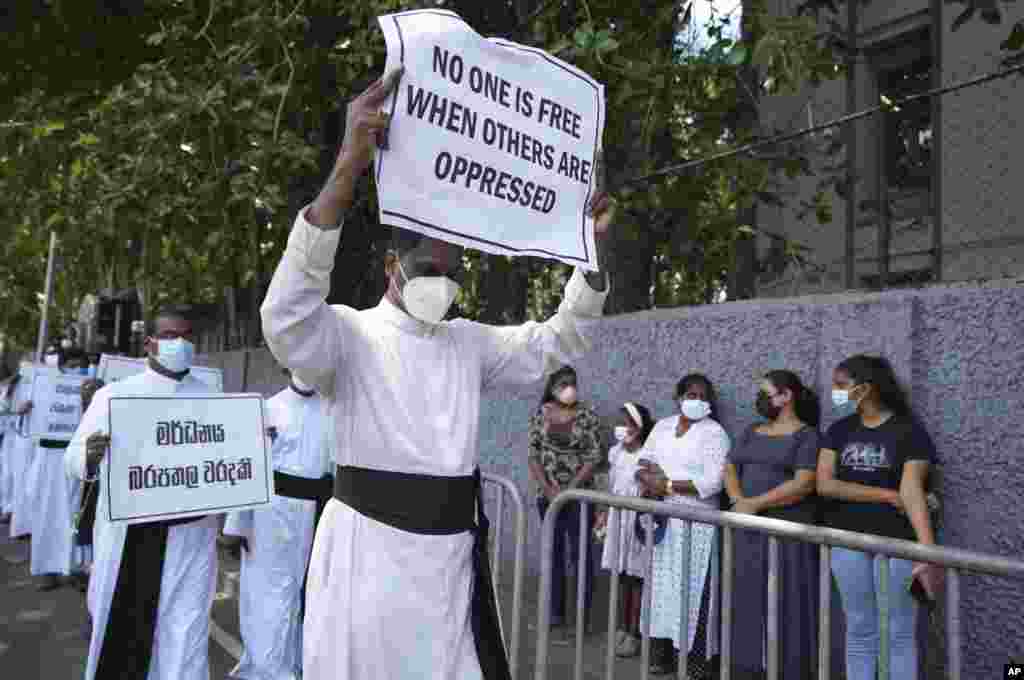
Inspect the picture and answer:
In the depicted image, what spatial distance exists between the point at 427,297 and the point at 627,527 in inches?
82.4

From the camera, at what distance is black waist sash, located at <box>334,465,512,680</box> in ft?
9.43

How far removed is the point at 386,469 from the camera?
2.89m

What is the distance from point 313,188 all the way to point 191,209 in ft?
5.66

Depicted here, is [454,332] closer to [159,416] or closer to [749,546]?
[749,546]

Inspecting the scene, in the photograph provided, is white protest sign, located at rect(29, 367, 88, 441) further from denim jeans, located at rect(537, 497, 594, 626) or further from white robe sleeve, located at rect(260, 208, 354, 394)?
white robe sleeve, located at rect(260, 208, 354, 394)

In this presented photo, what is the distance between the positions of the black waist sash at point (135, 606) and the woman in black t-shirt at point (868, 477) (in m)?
3.02

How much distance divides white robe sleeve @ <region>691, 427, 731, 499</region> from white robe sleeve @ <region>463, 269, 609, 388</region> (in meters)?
2.71

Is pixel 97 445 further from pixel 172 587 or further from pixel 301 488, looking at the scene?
pixel 301 488

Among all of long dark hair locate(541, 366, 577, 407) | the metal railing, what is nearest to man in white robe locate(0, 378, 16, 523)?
long dark hair locate(541, 366, 577, 407)

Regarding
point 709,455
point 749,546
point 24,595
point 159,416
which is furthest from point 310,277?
point 24,595

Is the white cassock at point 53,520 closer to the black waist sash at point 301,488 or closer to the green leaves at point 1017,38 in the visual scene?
the black waist sash at point 301,488

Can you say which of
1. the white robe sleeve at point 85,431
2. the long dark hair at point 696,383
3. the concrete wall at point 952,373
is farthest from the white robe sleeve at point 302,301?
the long dark hair at point 696,383

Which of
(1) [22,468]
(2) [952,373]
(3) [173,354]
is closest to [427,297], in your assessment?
(3) [173,354]

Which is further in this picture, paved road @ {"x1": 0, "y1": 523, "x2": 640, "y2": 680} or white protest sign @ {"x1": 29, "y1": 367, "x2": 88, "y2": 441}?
white protest sign @ {"x1": 29, "y1": 367, "x2": 88, "y2": 441}
